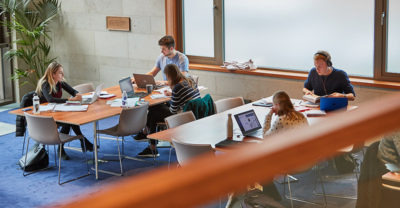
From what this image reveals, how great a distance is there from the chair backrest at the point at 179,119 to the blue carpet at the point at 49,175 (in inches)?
34.0

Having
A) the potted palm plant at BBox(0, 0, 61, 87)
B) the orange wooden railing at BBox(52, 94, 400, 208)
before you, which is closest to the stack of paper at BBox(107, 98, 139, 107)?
the potted palm plant at BBox(0, 0, 61, 87)

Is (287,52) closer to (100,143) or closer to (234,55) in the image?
(234,55)

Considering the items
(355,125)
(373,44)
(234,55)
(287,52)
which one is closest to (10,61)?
(234,55)

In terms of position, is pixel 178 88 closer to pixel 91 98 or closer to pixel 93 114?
pixel 93 114

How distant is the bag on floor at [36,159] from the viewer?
640 centimetres

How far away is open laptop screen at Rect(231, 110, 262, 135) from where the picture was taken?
489 cm

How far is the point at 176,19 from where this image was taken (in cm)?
866

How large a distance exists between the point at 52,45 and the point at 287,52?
189 inches

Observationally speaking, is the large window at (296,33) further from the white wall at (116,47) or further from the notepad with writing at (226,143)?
the notepad with writing at (226,143)

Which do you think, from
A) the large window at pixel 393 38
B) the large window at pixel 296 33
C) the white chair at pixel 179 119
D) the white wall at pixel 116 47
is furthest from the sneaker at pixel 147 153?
the large window at pixel 393 38

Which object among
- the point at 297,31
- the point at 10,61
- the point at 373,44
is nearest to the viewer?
the point at 373,44

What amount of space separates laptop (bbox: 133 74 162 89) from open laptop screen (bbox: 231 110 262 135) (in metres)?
2.61

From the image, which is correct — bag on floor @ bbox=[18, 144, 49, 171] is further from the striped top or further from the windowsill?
the windowsill

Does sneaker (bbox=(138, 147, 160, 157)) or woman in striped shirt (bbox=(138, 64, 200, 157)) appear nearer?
woman in striped shirt (bbox=(138, 64, 200, 157))
